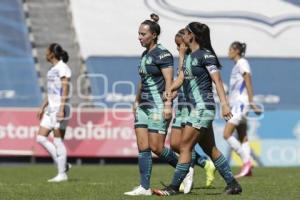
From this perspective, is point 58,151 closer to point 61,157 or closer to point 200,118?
point 61,157

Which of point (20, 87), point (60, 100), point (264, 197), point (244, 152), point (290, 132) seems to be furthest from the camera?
point (20, 87)

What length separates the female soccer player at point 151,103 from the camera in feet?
33.3

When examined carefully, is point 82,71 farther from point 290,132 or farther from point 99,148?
point 290,132

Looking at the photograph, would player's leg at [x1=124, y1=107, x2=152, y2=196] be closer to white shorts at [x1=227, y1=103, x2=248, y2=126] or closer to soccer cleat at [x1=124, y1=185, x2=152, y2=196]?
soccer cleat at [x1=124, y1=185, x2=152, y2=196]

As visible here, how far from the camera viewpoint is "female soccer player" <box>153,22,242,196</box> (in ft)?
32.2

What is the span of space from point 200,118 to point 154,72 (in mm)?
832

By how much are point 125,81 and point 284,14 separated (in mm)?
5869

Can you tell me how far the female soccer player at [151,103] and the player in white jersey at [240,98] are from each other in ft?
15.7

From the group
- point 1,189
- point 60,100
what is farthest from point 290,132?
point 1,189

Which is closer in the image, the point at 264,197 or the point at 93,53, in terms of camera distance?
the point at 264,197

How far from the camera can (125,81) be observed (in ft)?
81.4

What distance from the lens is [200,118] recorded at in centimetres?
981

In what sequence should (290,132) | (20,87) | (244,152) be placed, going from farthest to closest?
1. (20,87)
2. (290,132)
3. (244,152)

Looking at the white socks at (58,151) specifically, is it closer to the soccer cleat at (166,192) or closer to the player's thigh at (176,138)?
the player's thigh at (176,138)
